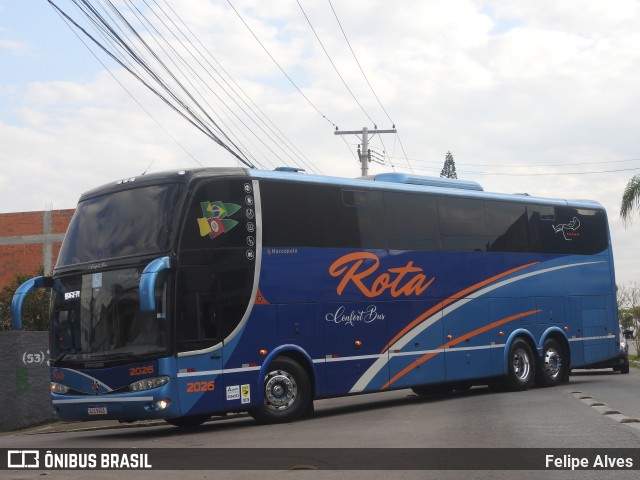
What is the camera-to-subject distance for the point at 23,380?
19.7 m

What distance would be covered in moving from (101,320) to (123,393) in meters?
1.16

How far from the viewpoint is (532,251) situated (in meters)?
22.2

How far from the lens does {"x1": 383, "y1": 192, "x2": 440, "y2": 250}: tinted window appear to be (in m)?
18.5

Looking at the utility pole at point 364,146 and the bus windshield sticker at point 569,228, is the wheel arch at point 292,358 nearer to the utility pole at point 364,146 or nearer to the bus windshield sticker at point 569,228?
the bus windshield sticker at point 569,228

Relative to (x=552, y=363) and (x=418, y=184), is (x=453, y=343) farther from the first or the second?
(x=552, y=363)

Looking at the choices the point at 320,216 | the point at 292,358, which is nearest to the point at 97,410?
the point at 292,358

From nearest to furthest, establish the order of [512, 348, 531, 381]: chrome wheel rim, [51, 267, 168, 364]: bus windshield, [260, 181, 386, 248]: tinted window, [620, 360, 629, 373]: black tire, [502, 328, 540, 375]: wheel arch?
[51, 267, 168, 364]: bus windshield
[260, 181, 386, 248]: tinted window
[502, 328, 540, 375]: wheel arch
[512, 348, 531, 381]: chrome wheel rim
[620, 360, 629, 373]: black tire

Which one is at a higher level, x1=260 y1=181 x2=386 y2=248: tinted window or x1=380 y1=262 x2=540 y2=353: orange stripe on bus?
x1=260 y1=181 x2=386 y2=248: tinted window

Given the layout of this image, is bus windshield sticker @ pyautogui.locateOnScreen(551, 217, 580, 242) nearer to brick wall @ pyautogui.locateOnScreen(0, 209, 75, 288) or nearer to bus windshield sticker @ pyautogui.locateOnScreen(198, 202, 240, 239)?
bus windshield sticker @ pyautogui.locateOnScreen(198, 202, 240, 239)

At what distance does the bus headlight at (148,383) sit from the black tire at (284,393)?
185 centimetres

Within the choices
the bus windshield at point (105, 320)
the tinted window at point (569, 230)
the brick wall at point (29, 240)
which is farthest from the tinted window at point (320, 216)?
the brick wall at point (29, 240)

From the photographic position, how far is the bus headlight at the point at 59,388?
1518 centimetres

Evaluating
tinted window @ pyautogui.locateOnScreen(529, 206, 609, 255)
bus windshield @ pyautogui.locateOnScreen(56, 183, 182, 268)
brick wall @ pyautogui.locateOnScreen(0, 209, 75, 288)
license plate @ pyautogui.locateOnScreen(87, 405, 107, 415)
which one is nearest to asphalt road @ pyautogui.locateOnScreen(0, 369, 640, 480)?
license plate @ pyautogui.locateOnScreen(87, 405, 107, 415)

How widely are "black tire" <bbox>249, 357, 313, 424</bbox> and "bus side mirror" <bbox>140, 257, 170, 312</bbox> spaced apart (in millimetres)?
2744
